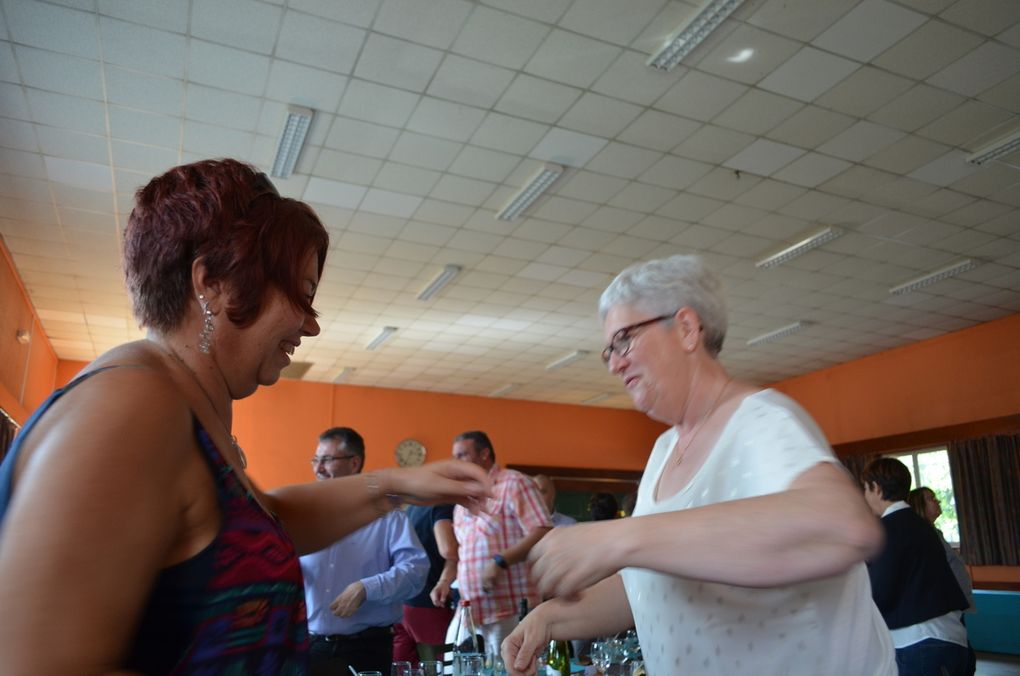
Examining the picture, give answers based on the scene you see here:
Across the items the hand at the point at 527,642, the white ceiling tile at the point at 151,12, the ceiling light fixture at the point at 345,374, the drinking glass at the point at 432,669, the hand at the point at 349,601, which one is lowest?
the drinking glass at the point at 432,669

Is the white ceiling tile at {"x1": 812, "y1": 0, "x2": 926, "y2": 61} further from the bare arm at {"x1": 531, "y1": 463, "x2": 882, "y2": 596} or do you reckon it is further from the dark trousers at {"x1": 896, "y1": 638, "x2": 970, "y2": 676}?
the bare arm at {"x1": 531, "y1": 463, "x2": 882, "y2": 596}

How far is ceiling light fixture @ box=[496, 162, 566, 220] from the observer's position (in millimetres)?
6031

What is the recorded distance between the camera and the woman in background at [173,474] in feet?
2.29

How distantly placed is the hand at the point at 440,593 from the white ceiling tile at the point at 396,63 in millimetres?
3288

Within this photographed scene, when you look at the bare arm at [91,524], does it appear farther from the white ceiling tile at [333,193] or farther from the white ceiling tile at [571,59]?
the white ceiling tile at [333,193]

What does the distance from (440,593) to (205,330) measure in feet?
14.6

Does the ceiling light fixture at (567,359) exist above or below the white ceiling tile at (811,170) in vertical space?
below

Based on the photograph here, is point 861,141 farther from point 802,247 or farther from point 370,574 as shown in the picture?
point 370,574

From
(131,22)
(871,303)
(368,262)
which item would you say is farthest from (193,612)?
(871,303)

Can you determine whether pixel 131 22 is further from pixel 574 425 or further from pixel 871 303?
pixel 574 425

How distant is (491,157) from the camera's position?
590 centimetres

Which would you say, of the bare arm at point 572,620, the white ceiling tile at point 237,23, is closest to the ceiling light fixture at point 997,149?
the white ceiling tile at point 237,23

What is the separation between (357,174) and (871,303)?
21.6 feet

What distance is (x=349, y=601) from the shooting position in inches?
129
